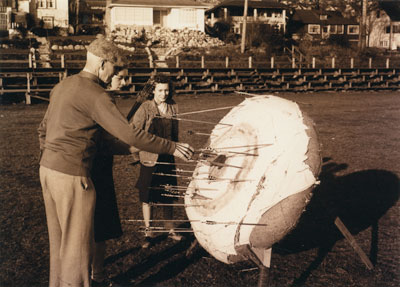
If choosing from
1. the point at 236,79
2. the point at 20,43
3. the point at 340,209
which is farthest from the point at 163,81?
the point at 20,43

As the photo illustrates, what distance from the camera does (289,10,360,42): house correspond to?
59344mm

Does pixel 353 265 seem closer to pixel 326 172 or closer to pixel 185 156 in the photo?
pixel 185 156

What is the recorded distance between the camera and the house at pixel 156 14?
145ft

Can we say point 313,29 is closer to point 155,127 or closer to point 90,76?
point 155,127

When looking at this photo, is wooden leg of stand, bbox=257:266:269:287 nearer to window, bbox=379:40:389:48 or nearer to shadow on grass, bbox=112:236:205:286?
shadow on grass, bbox=112:236:205:286

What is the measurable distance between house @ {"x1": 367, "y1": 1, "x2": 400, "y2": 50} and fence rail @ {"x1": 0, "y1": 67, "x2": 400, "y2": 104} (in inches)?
1433

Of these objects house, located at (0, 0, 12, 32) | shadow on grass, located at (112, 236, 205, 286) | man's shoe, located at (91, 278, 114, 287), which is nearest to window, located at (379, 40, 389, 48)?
house, located at (0, 0, 12, 32)

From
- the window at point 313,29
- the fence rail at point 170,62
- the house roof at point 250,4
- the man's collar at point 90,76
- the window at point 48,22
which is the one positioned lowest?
the man's collar at point 90,76

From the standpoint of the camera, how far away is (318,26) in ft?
198

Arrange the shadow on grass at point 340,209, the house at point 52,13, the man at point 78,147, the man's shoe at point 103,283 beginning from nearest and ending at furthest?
the man at point 78,147, the man's shoe at point 103,283, the shadow on grass at point 340,209, the house at point 52,13

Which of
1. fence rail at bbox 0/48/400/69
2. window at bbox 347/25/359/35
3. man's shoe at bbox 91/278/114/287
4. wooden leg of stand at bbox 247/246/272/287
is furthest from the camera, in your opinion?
window at bbox 347/25/359/35

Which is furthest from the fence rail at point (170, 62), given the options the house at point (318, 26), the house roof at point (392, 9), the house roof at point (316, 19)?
the house roof at point (392, 9)

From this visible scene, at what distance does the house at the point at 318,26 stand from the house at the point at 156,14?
15.6m

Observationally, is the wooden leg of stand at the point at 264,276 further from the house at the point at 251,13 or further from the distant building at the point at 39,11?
the house at the point at 251,13
